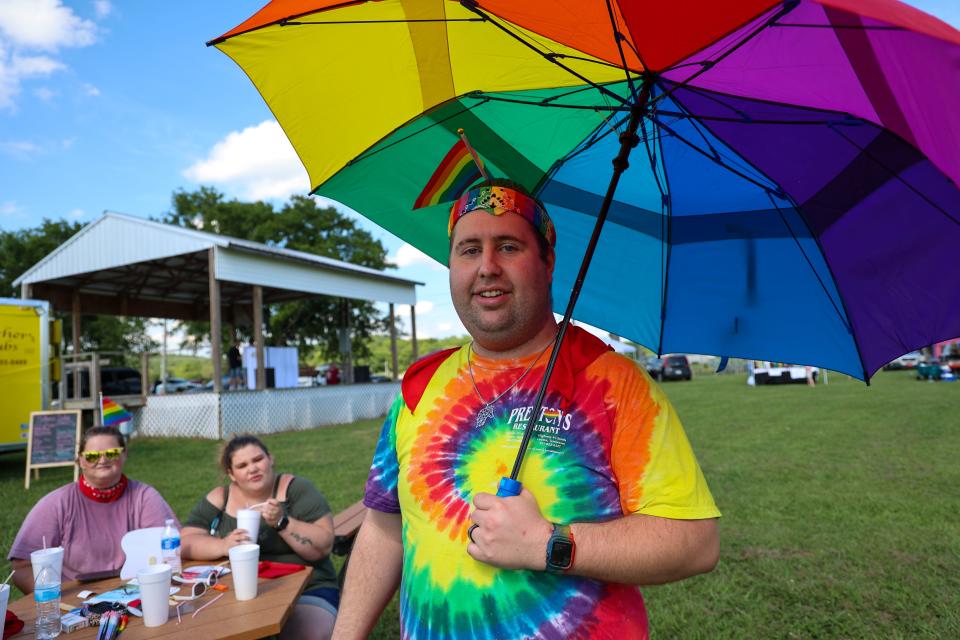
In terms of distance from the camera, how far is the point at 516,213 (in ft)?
5.52

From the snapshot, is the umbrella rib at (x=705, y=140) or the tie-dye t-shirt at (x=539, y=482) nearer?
the tie-dye t-shirt at (x=539, y=482)

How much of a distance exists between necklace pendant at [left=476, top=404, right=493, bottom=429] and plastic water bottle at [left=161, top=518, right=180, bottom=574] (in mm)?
2170

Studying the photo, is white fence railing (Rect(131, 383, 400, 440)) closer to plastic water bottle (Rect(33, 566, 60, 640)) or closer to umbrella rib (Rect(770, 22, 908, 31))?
plastic water bottle (Rect(33, 566, 60, 640))

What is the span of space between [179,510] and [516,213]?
7261 millimetres

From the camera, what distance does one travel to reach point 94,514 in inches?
147

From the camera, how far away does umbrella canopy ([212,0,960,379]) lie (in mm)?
1492

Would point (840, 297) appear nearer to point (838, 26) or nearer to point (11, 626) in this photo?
point (838, 26)

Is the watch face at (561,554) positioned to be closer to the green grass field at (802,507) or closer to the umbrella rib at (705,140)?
the umbrella rib at (705,140)

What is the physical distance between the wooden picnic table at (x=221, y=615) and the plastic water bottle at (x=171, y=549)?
232 millimetres

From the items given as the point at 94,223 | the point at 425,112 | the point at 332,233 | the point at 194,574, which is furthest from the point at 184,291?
the point at 425,112

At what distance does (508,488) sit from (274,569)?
88.5 inches

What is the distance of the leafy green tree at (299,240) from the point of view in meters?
31.2

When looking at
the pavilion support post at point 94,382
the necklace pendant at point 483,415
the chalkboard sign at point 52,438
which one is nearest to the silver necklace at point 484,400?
the necklace pendant at point 483,415

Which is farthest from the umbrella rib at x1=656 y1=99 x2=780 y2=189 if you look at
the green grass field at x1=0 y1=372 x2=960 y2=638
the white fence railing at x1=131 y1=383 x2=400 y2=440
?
the white fence railing at x1=131 y1=383 x2=400 y2=440
